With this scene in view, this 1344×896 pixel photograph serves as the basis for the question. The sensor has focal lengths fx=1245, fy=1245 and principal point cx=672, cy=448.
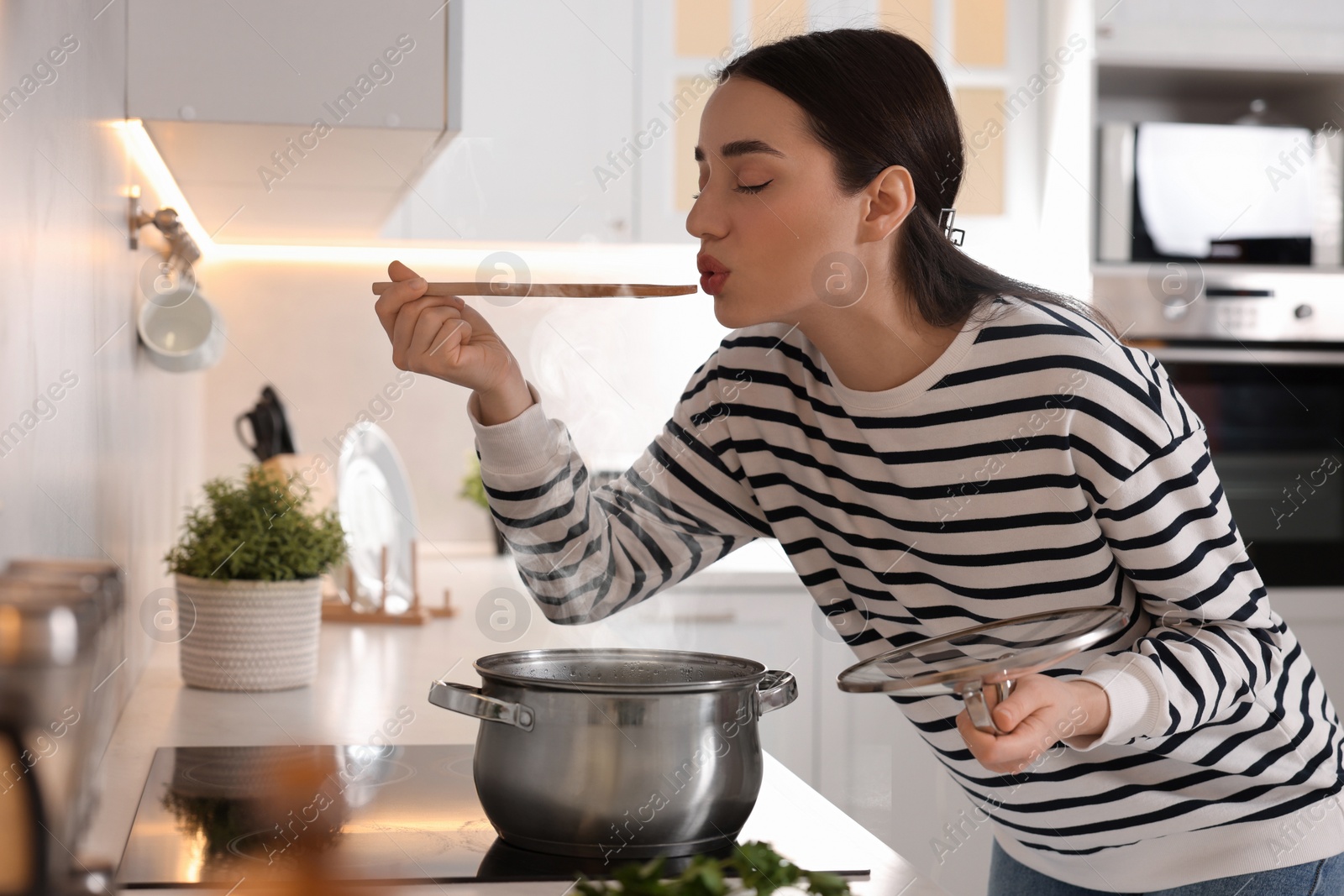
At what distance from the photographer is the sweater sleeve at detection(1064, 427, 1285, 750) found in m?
0.82

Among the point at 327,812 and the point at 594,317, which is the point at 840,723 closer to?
the point at 594,317

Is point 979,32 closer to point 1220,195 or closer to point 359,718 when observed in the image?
point 1220,195

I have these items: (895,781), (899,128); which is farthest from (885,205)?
(895,781)

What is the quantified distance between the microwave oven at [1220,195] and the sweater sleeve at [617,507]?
1435 millimetres

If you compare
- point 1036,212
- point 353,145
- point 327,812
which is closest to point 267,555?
point 353,145

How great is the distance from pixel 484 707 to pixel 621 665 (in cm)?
16

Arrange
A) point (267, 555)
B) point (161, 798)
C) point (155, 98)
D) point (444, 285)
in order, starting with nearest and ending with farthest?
point (444, 285), point (161, 798), point (155, 98), point (267, 555)

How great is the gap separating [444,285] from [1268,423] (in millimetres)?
1882

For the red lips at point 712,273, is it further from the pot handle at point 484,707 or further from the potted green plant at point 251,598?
the potted green plant at point 251,598

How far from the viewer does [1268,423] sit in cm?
226

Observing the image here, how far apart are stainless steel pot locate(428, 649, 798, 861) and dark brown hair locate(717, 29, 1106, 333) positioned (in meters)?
0.37

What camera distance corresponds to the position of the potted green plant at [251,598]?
1428 mm

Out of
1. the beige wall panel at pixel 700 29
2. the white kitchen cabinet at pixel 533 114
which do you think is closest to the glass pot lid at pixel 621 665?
the white kitchen cabinet at pixel 533 114

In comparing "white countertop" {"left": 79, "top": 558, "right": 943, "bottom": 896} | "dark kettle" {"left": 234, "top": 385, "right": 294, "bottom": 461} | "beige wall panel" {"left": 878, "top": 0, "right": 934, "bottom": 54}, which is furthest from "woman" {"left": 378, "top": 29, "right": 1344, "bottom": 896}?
"beige wall panel" {"left": 878, "top": 0, "right": 934, "bottom": 54}
